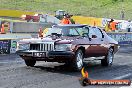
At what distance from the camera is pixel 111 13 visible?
216ft

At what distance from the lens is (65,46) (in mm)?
12133

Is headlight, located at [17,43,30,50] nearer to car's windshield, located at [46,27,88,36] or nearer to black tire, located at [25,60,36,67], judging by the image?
black tire, located at [25,60,36,67]

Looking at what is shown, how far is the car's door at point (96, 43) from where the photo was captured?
44.7 ft

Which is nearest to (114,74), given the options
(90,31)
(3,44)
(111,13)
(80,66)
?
(80,66)

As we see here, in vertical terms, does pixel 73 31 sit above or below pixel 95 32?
above

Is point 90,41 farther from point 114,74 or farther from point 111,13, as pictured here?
point 111,13

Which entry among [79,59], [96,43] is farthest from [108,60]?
[79,59]

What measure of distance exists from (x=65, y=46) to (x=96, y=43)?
2.13 meters

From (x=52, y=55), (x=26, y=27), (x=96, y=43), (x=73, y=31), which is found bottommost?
(x=26, y=27)

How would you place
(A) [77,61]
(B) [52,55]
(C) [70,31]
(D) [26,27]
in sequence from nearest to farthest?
(B) [52,55] < (A) [77,61] < (C) [70,31] < (D) [26,27]

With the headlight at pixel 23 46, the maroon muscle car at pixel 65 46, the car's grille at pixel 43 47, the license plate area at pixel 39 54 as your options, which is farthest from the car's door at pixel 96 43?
the headlight at pixel 23 46

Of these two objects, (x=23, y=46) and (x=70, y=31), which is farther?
(x=70, y=31)

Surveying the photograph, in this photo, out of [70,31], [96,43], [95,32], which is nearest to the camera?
[70,31]

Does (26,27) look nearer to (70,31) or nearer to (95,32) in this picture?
(95,32)
